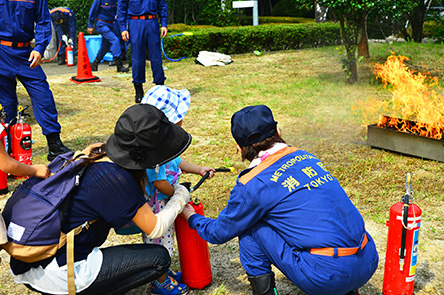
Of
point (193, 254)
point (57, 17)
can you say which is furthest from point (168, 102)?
point (57, 17)

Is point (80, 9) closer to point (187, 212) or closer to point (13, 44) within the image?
point (13, 44)

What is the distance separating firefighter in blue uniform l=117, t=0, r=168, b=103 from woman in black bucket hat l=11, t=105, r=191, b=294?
5.81 meters

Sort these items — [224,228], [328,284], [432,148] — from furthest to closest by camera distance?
[432,148], [224,228], [328,284]

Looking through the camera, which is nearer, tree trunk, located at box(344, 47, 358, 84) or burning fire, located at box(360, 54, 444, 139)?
burning fire, located at box(360, 54, 444, 139)

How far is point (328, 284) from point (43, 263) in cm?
149

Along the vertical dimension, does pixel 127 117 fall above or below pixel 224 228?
above

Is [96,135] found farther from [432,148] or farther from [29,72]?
[432,148]

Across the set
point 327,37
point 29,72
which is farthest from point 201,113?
point 327,37

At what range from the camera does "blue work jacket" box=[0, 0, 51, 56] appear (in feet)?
16.8

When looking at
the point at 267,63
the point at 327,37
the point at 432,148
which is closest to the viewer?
the point at 432,148

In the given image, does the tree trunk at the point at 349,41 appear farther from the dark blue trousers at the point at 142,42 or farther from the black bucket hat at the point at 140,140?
the black bucket hat at the point at 140,140

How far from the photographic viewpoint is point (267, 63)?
1258 centimetres

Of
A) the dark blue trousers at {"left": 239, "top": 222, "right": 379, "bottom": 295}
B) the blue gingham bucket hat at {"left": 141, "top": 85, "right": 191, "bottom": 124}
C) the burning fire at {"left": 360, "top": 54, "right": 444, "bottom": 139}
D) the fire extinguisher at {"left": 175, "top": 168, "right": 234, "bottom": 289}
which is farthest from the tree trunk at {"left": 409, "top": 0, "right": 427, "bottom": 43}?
the dark blue trousers at {"left": 239, "top": 222, "right": 379, "bottom": 295}

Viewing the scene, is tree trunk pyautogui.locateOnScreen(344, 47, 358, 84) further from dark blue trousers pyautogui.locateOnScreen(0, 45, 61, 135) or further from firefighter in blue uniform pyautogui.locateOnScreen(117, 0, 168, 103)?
dark blue trousers pyautogui.locateOnScreen(0, 45, 61, 135)
